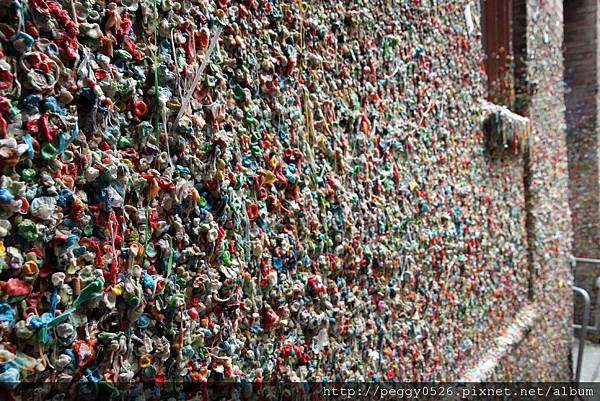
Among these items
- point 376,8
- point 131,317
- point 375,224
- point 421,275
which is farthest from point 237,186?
point 421,275

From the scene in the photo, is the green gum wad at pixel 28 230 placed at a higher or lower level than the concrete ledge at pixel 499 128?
lower

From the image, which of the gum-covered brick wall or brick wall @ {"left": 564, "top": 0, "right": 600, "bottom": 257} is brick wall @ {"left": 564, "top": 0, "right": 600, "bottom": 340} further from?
the gum-covered brick wall

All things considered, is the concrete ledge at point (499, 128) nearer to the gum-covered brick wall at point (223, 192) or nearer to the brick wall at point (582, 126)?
the gum-covered brick wall at point (223, 192)

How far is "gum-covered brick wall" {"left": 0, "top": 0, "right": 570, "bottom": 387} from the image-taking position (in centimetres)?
52

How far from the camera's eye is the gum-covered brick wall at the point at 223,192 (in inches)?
20.4

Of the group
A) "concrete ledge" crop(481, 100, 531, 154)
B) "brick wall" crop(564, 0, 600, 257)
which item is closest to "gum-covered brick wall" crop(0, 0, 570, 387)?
"concrete ledge" crop(481, 100, 531, 154)

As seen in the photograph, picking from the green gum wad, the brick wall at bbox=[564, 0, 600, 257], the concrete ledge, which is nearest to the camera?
the green gum wad

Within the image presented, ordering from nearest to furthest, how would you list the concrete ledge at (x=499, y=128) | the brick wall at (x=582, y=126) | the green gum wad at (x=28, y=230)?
the green gum wad at (x=28, y=230) → the concrete ledge at (x=499, y=128) → the brick wall at (x=582, y=126)

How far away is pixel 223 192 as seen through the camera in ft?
2.51

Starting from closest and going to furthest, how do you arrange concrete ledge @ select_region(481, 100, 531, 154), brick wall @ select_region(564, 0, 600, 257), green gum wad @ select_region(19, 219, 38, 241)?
green gum wad @ select_region(19, 219, 38, 241) < concrete ledge @ select_region(481, 100, 531, 154) < brick wall @ select_region(564, 0, 600, 257)

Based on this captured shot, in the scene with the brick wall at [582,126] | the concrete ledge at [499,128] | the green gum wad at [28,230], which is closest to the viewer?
the green gum wad at [28,230]

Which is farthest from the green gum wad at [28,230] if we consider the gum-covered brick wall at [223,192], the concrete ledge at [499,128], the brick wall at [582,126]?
the brick wall at [582,126]

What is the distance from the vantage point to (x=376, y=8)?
1.32 metres

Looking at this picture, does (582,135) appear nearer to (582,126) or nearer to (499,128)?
(582,126)
